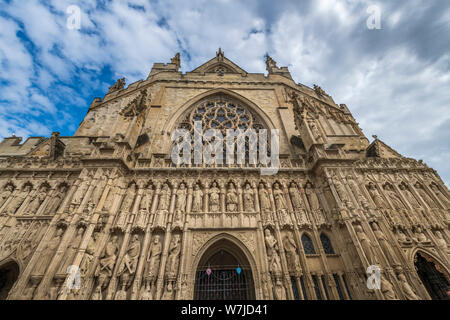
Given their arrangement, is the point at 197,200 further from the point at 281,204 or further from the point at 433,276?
the point at 433,276

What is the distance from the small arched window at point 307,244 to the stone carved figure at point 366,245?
1697 mm

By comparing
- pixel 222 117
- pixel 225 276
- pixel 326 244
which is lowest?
pixel 225 276

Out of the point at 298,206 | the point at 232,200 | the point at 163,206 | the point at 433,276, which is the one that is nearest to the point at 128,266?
Answer: the point at 163,206

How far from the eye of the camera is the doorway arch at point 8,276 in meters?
7.01

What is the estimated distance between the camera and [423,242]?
7.51m

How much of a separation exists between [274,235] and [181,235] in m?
3.82

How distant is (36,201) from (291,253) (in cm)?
1137

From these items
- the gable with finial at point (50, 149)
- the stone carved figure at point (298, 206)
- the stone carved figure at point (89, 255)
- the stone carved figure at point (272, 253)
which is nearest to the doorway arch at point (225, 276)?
the stone carved figure at point (272, 253)

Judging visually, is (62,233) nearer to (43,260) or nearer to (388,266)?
(43,260)

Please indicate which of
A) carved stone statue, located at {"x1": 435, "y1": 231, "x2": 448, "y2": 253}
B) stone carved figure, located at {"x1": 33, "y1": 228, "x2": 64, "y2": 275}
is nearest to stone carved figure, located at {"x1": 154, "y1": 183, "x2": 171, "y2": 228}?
stone carved figure, located at {"x1": 33, "y1": 228, "x2": 64, "y2": 275}

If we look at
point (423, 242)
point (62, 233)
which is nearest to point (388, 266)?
point (423, 242)

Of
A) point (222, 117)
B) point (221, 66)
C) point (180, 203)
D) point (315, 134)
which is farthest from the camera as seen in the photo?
point (221, 66)

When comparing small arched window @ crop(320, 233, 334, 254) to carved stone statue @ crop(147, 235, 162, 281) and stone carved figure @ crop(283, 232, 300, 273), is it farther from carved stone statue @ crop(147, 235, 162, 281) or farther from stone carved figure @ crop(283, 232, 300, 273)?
carved stone statue @ crop(147, 235, 162, 281)

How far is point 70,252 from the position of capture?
19.8ft
